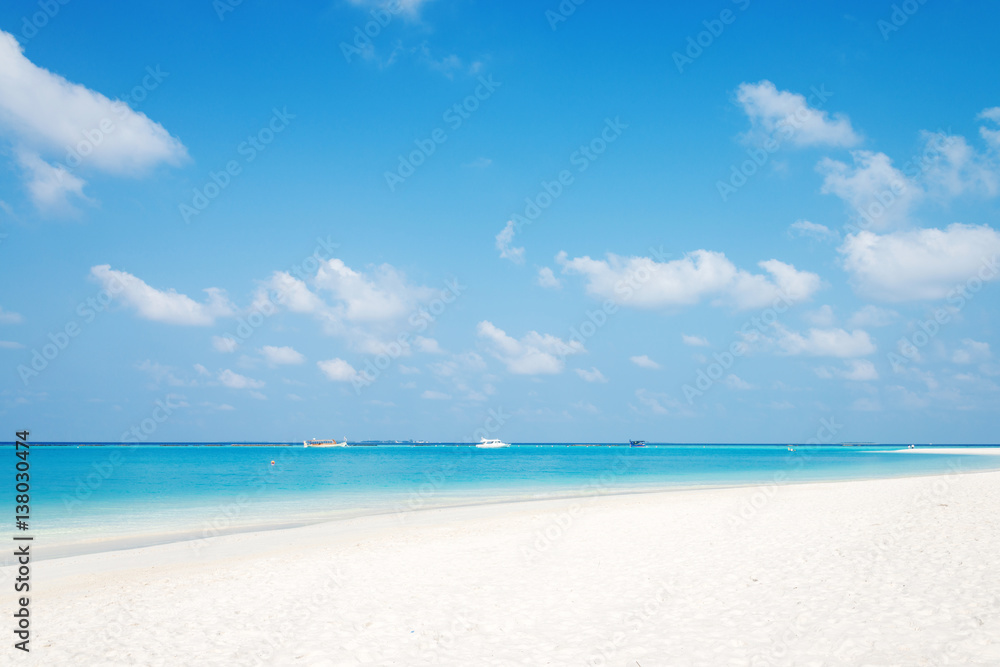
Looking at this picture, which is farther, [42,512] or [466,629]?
[42,512]

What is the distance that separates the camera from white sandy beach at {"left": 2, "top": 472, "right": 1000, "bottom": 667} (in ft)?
24.9

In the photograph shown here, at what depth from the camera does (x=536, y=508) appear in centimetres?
2545

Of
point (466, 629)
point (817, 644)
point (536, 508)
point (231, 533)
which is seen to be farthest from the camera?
point (536, 508)

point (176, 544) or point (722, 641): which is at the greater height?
point (722, 641)

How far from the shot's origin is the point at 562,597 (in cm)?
996

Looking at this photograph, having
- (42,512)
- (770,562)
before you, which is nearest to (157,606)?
(770,562)

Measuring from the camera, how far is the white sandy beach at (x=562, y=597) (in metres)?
7.58

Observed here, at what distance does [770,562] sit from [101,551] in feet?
59.7

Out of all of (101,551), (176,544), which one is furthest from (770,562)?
(101,551)

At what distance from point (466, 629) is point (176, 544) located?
13828 millimetres

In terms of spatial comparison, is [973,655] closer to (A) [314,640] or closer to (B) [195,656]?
(A) [314,640]

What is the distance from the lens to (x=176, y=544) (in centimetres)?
1830

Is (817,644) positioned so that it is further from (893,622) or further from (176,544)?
(176,544)

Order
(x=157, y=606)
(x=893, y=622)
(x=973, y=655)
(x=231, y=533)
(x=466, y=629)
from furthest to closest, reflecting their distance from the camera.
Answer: (x=231, y=533) → (x=157, y=606) → (x=466, y=629) → (x=893, y=622) → (x=973, y=655)
